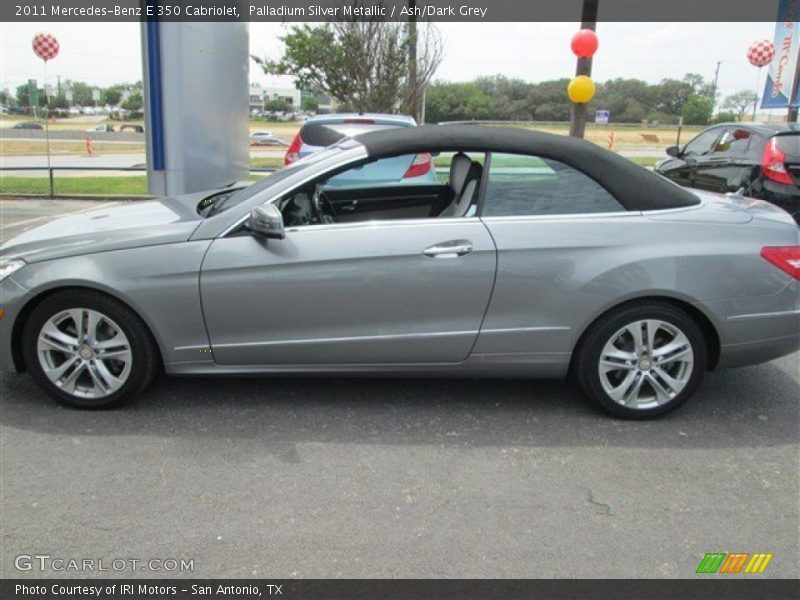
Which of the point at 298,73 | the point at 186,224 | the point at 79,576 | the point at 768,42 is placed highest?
the point at 768,42

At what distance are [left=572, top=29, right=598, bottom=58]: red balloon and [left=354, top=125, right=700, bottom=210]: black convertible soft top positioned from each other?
9243 millimetres

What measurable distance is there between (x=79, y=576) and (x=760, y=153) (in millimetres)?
7393

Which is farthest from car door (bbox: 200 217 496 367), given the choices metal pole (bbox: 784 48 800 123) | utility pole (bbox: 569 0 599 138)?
metal pole (bbox: 784 48 800 123)

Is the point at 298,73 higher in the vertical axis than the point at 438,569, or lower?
higher

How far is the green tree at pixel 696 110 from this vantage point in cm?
5425

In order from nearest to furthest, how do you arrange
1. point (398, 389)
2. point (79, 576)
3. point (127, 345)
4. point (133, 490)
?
point (79, 576)
point (133, 490)
point (127, 345)
point (398, 389)

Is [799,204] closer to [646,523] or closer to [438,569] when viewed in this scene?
[646,523]

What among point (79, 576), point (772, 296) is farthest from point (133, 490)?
point (772, 296)

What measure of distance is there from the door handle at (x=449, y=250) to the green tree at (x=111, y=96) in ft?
215

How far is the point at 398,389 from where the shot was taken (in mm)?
3943

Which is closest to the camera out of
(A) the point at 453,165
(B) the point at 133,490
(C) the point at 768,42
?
(B) the point at 133,490

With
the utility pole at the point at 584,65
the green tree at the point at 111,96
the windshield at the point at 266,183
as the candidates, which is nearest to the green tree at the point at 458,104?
the utility pole at the point at 584,65

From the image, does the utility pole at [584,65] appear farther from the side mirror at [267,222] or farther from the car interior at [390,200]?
the side mirror at [267,222]

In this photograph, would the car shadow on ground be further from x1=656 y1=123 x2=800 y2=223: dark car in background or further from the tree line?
the tree line
